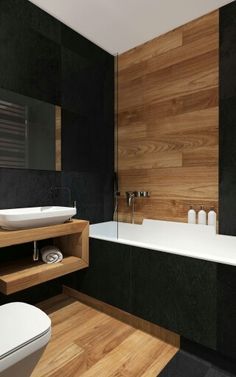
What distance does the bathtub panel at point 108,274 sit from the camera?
1958mm

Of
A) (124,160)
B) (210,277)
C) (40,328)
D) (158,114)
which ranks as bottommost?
(40,328)

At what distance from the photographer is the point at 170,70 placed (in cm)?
274

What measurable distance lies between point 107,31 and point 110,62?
18.3 inches

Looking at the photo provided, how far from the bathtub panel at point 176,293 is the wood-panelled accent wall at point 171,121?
1.01m

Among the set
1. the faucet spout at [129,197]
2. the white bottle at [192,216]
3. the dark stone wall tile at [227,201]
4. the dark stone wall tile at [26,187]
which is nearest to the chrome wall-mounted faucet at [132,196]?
the faucet spout at [129,197]

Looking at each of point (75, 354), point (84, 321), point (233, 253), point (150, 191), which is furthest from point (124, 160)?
point (75, 354)

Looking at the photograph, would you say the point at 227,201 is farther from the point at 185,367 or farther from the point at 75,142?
the point at 75,142

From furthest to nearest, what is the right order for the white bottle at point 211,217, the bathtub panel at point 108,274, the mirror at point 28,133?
the white bottle at point 211,217 < the mirror at point 28,133 < the bathtub panel at point 108,274

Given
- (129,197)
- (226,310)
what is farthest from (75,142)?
(226,310)

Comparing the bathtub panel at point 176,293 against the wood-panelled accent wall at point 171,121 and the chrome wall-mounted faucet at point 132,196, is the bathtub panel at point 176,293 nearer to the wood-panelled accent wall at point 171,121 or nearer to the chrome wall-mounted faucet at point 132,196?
the wood-panelled accent wall at point 171,121

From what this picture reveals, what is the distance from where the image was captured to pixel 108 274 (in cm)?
207

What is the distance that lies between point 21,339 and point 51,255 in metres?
1.02

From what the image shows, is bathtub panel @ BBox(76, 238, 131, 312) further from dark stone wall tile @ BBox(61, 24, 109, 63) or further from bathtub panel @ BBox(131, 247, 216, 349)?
dark stone wall tile @ BBox(61, 24, 109, 63)

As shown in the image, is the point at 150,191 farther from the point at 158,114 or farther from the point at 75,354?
the point at 75,354
